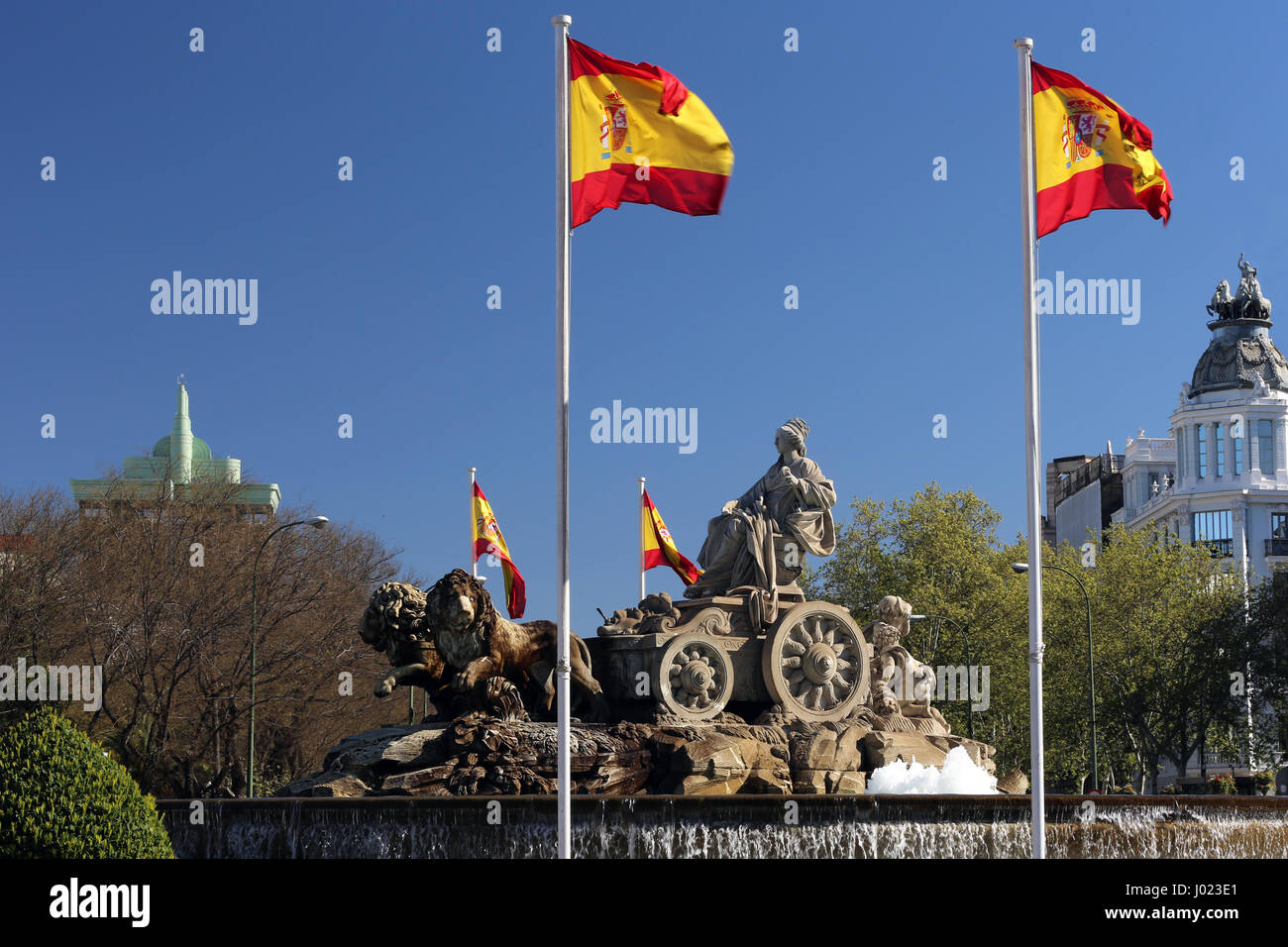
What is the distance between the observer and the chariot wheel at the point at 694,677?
2247 cm

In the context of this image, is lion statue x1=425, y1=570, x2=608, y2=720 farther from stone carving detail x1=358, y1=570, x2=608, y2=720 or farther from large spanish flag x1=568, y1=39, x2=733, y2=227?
large spanish flag x1=568, y1=39, x2=733, y2=227

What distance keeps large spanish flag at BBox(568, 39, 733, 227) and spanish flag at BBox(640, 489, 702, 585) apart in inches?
691

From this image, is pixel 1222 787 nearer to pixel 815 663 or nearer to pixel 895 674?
pixel 895 674

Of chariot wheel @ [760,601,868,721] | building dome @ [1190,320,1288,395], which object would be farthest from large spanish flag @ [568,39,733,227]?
building dome @ [1190,320,1288,395]

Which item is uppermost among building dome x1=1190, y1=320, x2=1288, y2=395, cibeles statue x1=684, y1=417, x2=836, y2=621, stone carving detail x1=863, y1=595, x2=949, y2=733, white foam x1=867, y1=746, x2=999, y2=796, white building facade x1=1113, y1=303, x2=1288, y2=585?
building dome x1=1190, y1=320, x2=1288, y2=395

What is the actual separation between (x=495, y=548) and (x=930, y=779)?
1377 centimetres

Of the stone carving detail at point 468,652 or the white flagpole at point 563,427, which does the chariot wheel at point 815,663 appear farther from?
the white flagpole at point 563,427

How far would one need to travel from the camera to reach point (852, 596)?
205ft

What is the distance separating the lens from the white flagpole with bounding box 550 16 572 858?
17.1 m

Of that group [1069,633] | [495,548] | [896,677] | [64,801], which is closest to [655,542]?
[495,548]

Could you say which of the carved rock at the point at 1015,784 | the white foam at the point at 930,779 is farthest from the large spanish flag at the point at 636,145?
the carved rock at the point at 1015,784
